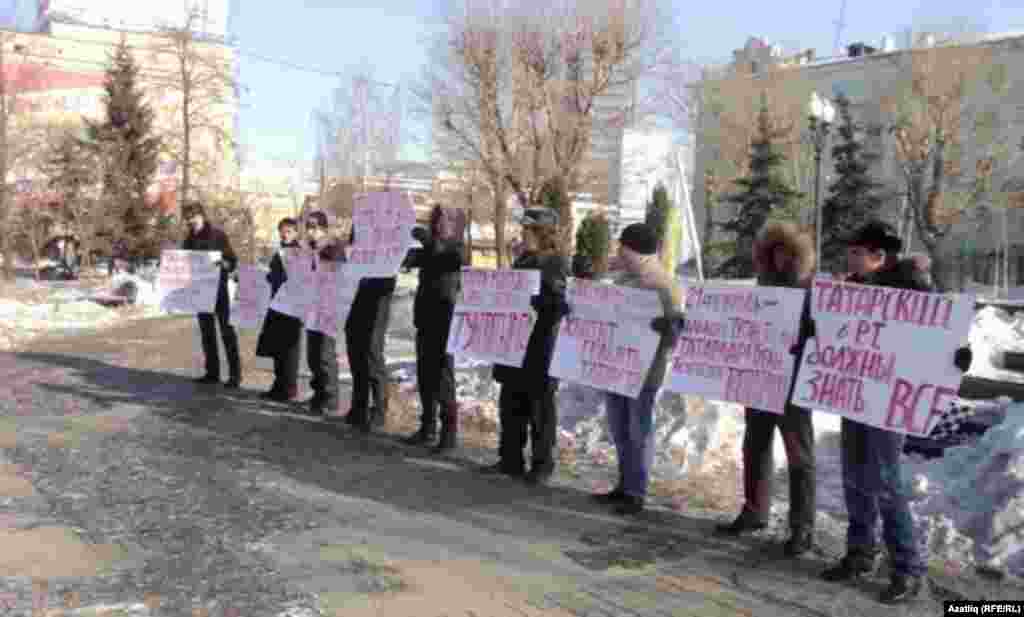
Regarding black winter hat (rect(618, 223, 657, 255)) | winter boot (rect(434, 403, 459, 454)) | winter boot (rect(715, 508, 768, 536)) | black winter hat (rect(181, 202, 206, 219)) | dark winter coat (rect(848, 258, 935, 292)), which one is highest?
black winter hat (rect(181, 202, 206, 219))

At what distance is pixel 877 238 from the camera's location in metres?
5.12

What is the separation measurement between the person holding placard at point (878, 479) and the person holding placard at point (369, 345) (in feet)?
13.7

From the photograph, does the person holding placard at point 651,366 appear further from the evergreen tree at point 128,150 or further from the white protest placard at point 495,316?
the evergreen tree at point 128,150

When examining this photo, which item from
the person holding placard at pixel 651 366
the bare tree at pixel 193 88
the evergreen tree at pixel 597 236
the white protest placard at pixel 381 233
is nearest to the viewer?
the person holding placard at pixel 651 366

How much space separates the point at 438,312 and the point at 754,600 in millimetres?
3798

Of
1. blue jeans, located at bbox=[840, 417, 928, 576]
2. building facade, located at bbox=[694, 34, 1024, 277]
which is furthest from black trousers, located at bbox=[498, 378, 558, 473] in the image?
building facade, located at bbox=[694, 34, 1024, 277]

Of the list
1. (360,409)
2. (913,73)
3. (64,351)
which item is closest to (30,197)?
(64,351)

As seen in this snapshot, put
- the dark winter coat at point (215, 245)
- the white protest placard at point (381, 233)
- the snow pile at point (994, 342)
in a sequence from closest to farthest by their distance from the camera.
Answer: the white protest placard at point (381, 233)
the dark winter coat at point (215, 245)
the snow pile at point (994, 342)

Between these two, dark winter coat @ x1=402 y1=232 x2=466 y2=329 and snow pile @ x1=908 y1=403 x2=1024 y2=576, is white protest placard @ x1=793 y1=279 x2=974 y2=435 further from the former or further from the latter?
dark winter coat @ x1=402 y1=232 x2=466 y2=329

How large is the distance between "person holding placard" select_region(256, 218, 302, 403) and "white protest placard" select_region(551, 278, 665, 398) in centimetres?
379

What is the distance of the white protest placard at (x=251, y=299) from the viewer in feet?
34.5

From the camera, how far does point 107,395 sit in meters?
10.4

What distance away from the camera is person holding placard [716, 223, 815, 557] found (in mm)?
5617

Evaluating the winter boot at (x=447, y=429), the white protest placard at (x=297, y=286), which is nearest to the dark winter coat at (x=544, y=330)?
the winter boot at (x=447, y=429)
